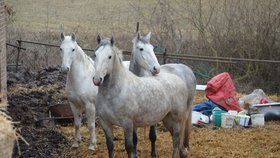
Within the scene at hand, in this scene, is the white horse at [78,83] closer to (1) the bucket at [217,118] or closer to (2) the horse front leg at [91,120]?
(2) the horse front leg at [91,120]

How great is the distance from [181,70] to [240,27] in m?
5.95

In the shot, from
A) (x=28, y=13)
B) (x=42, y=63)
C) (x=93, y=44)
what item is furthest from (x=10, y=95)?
(x=28, y=13)

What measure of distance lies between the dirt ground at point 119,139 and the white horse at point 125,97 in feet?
4.04

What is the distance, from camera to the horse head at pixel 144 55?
614 centimetres

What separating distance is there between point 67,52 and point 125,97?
169 centimetres

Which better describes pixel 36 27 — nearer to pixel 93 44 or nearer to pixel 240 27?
pixel 93 44

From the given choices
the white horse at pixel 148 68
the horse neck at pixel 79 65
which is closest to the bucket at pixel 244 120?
the white horse at pixel 148 68

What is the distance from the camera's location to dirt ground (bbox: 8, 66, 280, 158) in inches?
257

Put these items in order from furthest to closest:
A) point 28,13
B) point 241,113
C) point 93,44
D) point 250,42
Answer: point 28,13 → point 93,44 → point 250,42 → point 241,113

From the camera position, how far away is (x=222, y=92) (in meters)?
8.65

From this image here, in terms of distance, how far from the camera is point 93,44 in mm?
13070

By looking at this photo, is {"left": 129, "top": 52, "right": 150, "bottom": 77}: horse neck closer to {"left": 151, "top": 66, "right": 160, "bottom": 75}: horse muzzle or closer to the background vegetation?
{"left": 151, "top": 66, "right": 160, "bottom": 75}: horse muzzle

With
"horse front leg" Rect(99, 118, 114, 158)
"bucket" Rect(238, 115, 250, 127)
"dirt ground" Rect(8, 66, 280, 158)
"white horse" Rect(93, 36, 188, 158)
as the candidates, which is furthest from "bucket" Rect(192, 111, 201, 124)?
"horse front leg" Rect(99, 118, 114, 158)

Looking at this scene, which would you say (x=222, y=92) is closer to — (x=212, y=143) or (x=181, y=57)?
(x=181, y=57)
